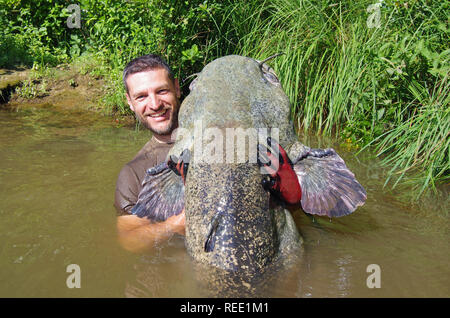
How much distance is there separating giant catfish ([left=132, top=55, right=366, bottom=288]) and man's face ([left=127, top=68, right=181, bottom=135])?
3.15 ft

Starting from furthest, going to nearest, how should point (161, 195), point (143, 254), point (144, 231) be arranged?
point (144, 231) → point (143, 254) → point (161, 195)

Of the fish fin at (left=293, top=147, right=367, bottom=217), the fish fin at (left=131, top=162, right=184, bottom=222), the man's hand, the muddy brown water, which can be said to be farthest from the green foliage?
the fish fin at (left=131, top=162, right=184, bottom=222)

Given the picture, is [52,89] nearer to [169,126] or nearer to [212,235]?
[169,126]

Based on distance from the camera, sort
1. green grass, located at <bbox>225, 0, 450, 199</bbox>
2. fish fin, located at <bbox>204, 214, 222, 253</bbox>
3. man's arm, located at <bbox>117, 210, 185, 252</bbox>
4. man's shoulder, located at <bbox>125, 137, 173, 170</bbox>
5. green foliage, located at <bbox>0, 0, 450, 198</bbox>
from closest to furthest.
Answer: fish fin, located at <bbox>204, 214, 222, 253</bbox> < man's arm, located at <bbox>117, 210, 185, 252</bbox> < man's shoulder, located at <bbox>125, 137, 173, 170</bbox> < green grass, located at <bbox>225, 0, 450, 199</bbox> < green foliage, located at <bbox>0, 0, 450, 198</bbox>

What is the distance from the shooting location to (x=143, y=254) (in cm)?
258

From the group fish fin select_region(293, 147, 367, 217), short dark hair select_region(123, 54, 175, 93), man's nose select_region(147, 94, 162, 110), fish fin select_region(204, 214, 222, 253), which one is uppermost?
short dark hair select_region(123, 54, 175, 93)

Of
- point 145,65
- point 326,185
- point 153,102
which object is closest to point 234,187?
point 326,185

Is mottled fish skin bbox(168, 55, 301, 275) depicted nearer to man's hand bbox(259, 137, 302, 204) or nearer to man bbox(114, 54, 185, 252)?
man's hand bbox(259, 137, 302, 204)

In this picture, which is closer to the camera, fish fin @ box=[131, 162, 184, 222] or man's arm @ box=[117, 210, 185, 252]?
fish fin @ box=[131, 162, 184, 222]

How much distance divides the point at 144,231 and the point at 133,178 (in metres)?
0.46

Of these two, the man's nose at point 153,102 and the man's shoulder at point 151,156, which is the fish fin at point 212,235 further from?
the man's nose at point 153,102

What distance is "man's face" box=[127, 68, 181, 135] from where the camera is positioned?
3.13 meters

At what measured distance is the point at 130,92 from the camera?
128 inches
